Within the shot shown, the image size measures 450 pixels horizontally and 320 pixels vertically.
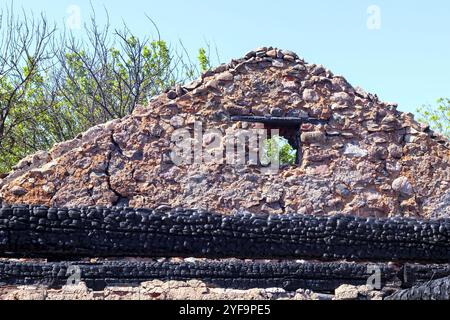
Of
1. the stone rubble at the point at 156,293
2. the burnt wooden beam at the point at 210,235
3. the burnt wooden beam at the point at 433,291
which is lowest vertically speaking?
the stone rubble at the point at 156,293

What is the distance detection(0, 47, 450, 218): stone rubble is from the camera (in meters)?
8.15

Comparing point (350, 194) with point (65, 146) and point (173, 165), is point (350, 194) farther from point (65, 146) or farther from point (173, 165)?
point (65, 146)

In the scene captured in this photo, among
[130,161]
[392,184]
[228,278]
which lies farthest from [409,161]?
[228,278]

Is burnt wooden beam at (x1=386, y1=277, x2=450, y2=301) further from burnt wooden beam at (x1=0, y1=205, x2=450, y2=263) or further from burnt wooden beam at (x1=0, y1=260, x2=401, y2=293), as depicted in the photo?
burnt wooden beam at (x1=0, y1=260, x2=401, y2=293)

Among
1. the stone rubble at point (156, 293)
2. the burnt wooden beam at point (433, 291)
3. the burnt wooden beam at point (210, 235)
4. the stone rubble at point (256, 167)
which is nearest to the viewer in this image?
the burnt wooden beam at point (433, 291)

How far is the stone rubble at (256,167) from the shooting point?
8.15 meters

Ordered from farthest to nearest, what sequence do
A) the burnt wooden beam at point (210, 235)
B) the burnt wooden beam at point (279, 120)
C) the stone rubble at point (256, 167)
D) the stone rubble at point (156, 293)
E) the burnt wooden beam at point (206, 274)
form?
1. the burnt wooden beam at point (279, 120)
2. the stone rubble at point (256, 167)
3. the burnt wooden beam at point (206, 274)
4. the stone rubble at point (156, 293)
5. the burnt wooden beam at point (210, 235)

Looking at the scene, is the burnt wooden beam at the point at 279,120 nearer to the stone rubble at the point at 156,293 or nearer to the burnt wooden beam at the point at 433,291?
the stone rubble at the point at 156,293

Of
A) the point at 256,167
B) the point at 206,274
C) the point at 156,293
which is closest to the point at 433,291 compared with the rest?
the point at 156,293

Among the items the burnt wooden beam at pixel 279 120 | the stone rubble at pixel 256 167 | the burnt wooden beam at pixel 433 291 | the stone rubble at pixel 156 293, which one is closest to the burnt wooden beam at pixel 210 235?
the stone rubble at pixel 156 293

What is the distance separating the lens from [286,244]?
312 cm

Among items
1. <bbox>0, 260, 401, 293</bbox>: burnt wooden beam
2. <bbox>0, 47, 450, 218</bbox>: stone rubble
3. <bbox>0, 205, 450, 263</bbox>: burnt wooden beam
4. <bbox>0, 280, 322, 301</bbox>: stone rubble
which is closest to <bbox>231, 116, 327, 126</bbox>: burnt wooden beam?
<bbox>0, 47, 450, 218</bbox>: stone rubble

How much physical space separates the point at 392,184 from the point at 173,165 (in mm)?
2692

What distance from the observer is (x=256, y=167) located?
838 cm
